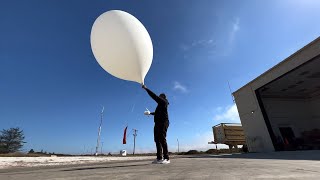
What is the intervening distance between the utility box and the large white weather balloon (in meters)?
21.3

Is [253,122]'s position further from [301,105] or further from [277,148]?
[301,105]

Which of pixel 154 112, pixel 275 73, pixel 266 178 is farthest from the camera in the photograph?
pixel 275 73

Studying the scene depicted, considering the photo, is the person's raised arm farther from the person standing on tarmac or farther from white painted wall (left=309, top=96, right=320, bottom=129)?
white painted wall (left=309, top=96, right=320, bottom=129)

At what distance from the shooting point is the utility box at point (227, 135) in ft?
83.3

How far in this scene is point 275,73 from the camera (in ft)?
54.4

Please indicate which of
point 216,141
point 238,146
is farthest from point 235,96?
point 238,146

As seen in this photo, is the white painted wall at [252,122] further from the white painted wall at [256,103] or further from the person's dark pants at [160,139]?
the person's dark pants at [160,139]

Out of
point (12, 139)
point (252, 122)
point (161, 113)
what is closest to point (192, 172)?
point (161, 113)

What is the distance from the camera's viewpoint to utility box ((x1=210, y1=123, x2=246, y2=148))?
2539 cm

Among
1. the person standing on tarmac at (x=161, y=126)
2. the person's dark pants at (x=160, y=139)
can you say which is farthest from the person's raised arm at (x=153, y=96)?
the person's dark pants at (x=160, y=139)

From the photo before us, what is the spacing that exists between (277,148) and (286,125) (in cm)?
754

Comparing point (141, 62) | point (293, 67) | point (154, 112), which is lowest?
point (154, 112)

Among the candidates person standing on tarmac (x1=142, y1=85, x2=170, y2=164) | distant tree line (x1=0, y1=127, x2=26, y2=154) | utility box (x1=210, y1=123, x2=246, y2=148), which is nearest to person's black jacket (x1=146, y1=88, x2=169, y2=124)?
person standing on tarmac (x1=142, y1=85, x2=170, y2=164)

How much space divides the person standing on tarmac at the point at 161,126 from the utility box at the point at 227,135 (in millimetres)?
21089
